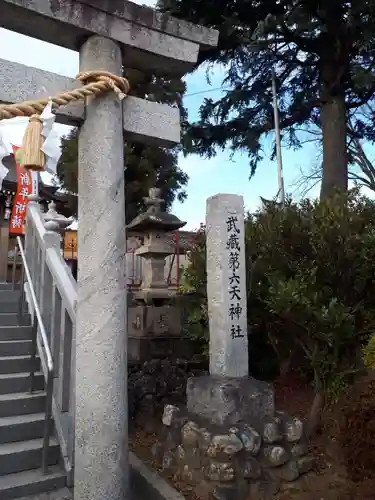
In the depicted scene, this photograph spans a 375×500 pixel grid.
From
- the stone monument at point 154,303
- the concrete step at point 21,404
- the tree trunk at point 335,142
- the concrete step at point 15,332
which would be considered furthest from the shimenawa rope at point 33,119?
the tree trunk at point 335,142

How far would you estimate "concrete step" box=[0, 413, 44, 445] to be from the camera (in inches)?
133

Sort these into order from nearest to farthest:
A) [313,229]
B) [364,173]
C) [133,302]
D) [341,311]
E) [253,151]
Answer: [341,311], [313,229], [133,302], [253,151], [364,173]

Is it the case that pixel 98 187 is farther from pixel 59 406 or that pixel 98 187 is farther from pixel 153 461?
pixel 153 461

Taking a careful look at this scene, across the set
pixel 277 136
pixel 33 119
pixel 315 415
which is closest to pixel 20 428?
pixel 33 119

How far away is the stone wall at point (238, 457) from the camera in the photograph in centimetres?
314

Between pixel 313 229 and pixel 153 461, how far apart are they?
8.56ft

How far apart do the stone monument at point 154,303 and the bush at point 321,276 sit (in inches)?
101

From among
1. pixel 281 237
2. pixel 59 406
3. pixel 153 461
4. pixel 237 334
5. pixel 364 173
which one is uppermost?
pixel 364 173

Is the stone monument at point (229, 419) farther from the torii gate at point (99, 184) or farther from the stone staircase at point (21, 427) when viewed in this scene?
the stone staircase at point (21, 427)

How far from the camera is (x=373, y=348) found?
6.32 m

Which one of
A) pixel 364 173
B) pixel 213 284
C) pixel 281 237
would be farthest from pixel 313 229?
pixel 364 173

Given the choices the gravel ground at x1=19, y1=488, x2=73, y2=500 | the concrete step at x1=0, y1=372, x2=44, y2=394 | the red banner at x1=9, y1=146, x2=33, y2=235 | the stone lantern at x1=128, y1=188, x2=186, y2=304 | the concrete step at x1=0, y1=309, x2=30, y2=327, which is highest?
the red banner at x1=9, y1=146, x2=33, y2=235

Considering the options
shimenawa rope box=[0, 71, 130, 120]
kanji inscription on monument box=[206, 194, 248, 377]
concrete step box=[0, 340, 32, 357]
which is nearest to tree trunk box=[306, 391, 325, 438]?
kanji inscription on monument box=[206, 194, 248, 377]

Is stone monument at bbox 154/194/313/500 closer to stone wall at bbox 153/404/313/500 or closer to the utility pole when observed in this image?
stone wall at bbox 153/404/313/500
